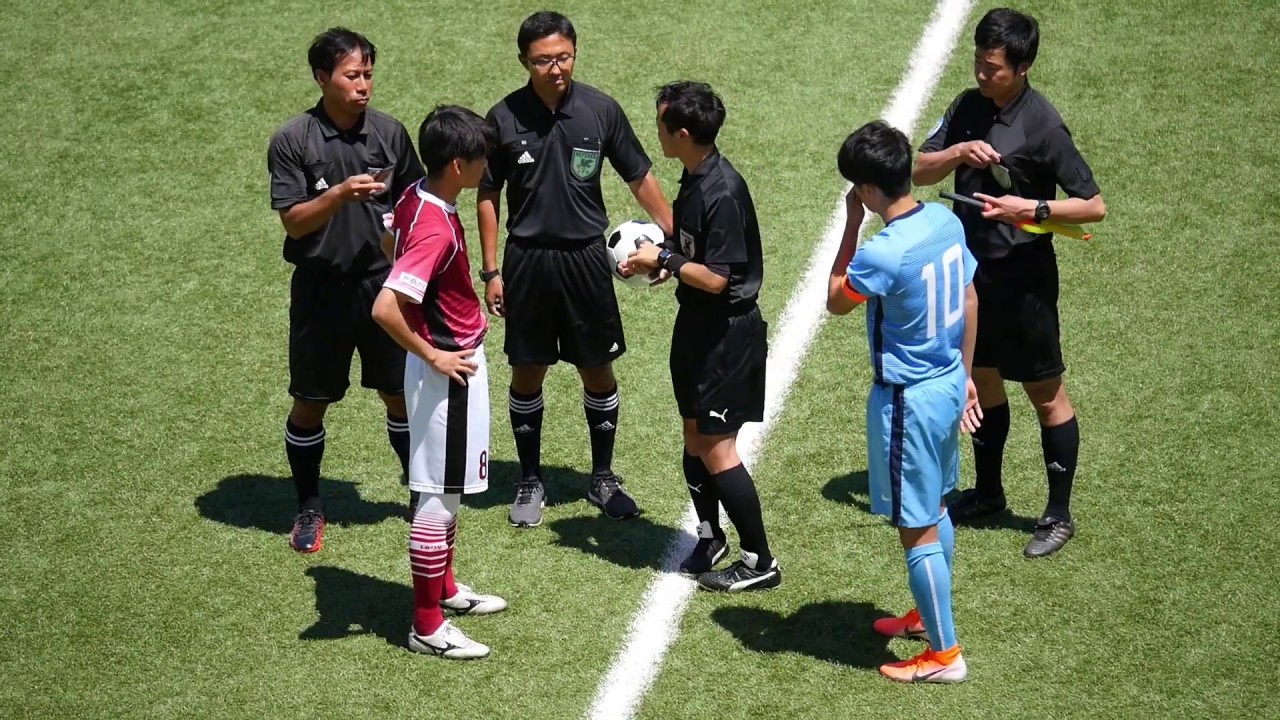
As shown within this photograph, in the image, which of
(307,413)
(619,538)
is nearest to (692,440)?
(619,538)

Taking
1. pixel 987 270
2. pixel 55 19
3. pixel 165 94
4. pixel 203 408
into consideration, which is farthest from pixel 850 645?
pixel 55 19

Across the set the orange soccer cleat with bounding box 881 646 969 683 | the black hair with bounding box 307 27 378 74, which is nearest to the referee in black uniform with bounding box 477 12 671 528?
the black hair with bounding box 307 27 378 74

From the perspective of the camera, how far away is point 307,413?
661 cm

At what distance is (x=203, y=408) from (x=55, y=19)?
15.9 feet

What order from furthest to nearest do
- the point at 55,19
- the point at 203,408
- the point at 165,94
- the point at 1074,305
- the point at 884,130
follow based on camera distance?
the point at 55,19 → the point at 165,94 → the point at 1074,305 → the point at 203,408 → the point at 884,130

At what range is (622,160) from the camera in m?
6.61

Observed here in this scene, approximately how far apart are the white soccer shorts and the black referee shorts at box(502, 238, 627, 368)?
3.18ft

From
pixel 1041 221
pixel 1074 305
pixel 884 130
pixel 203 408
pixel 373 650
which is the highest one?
pixel 884 130

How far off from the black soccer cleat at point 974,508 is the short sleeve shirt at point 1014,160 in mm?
1224

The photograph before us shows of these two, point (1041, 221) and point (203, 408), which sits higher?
point (1041, 221)

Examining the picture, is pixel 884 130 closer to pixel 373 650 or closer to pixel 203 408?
pixel 373 650

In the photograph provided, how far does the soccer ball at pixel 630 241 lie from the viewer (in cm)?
588

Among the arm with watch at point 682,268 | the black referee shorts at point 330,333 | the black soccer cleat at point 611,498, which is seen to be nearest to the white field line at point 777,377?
the black soccer cleat at point 611,498

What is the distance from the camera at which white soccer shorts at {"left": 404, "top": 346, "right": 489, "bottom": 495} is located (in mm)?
5527
